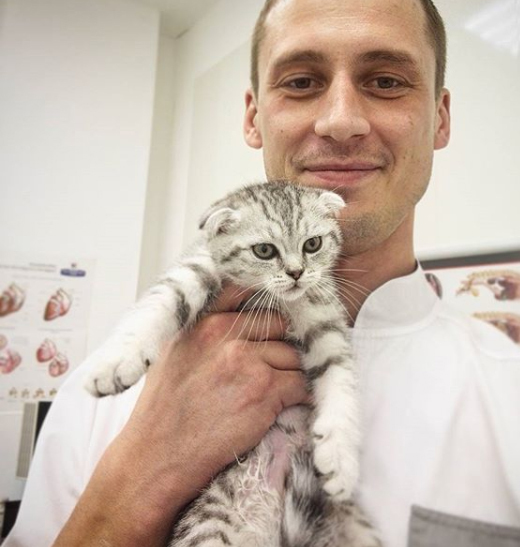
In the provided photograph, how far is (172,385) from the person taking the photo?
85cm

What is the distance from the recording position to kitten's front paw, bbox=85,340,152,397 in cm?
71

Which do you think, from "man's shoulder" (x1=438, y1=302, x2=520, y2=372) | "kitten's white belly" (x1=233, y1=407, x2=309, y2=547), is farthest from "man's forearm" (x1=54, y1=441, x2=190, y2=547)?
"man's shoulder" (x1=438, y1=302, x2=520, y2=372)

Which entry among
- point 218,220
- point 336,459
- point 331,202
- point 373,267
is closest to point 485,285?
point 373,267

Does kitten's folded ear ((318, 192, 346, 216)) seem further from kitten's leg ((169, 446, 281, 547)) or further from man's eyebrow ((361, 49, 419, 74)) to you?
kitten's leg ((169, 446, 281, 547))

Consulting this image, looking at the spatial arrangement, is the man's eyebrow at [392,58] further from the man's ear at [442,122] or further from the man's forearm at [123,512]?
the man's forearm at [123,512]

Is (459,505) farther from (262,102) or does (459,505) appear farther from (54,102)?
(54,102)

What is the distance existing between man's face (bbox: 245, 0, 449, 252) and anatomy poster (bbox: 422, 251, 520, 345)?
154 millimetres

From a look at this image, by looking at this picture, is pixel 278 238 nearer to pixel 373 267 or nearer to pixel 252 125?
pixel 373 267

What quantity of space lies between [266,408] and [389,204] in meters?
0.49

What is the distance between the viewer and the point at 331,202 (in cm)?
→ 89

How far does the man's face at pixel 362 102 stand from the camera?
33.1 inches

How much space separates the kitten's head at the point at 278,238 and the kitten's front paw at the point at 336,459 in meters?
0.27

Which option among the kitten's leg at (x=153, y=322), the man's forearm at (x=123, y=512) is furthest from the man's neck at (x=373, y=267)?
the man's forearm at (x=123, y=512)

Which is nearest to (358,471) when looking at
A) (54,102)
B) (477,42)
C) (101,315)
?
(477,42)
